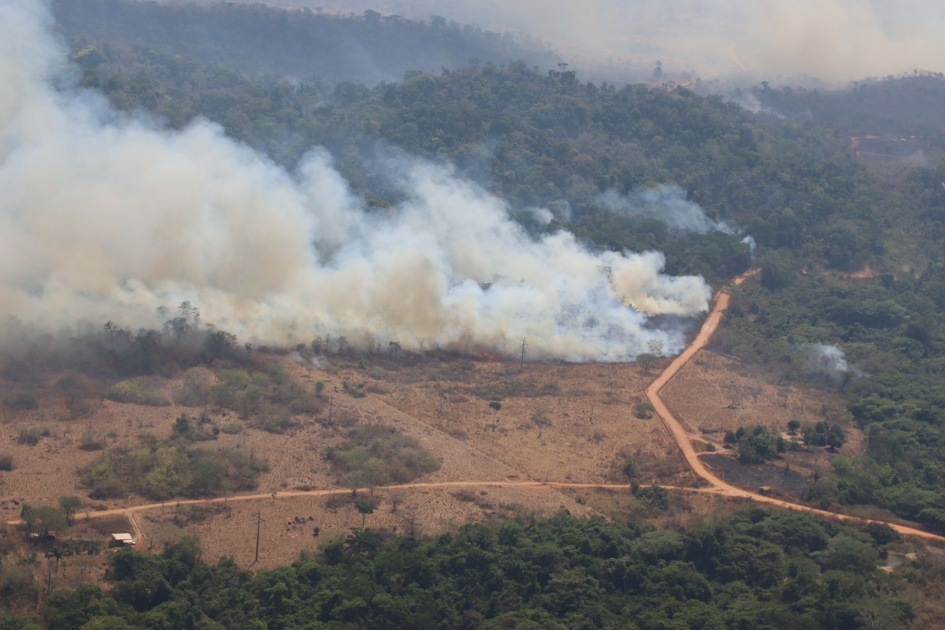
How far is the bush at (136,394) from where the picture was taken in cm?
4638

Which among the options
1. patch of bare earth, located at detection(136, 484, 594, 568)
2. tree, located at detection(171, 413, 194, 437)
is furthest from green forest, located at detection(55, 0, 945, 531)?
tree, located at detection(171, 413, 194, 437)

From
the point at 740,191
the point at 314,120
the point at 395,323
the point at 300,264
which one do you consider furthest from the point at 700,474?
the point at 314,120

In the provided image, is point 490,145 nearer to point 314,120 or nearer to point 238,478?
point 314,120

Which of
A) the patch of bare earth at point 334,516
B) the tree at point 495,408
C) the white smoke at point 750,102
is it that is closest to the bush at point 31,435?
the patch of bare earth at point 334,516

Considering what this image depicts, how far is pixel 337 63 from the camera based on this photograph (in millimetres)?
139000

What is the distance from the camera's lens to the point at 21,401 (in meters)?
44.0

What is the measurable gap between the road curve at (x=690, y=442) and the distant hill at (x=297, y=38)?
67.9 meters

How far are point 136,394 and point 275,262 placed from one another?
12.9 metres

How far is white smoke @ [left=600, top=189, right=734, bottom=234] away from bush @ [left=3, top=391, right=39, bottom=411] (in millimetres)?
48457

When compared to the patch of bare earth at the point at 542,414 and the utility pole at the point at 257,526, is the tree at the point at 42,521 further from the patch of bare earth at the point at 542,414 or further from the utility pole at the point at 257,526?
the patch of bare earth at the point at 542,414

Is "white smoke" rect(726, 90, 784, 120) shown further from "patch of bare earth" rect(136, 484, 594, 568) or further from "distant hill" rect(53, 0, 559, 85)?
"patch of bare earth" rect(136, 484, 594, 568)

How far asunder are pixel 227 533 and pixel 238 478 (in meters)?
3.79

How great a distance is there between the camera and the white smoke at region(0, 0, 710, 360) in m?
52.2

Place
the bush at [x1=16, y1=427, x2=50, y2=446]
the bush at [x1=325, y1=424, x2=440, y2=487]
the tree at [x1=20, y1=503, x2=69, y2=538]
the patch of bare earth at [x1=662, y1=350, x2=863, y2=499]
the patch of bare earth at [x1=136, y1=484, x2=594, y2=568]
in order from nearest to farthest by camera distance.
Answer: the tree at [x1=20, y1=503, x2=69, y2=538] < the patch of bare earth at [x1=136, y1=484, x2=594, y2=568] < the bush at [x1=16, y1=427, x2=50, y2=446] < the bush at [x1=325, y1=424, x2=440, y2=487] < the patch of bare earth at [x1=662, y1=350, x2=863, y2=499]
